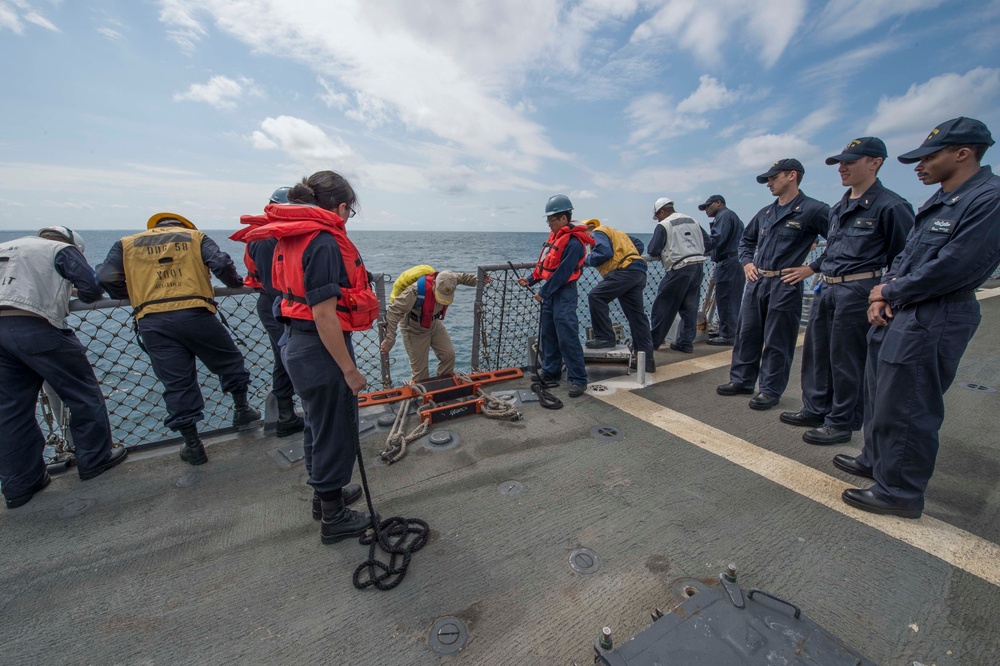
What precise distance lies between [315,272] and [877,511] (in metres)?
3.16

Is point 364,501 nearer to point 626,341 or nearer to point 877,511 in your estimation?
point 877,511

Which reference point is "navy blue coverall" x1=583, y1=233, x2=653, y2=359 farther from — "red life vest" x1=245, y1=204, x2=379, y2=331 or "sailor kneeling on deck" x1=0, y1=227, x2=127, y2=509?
"sailor kneeling on deck" x1=0, y1=227, x2=127, y2=509

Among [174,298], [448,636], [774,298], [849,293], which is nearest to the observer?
[448,636]

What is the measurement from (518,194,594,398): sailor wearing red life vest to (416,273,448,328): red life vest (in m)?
1.01

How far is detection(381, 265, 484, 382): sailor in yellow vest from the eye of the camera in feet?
12.7

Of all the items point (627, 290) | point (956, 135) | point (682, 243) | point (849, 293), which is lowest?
point (627, 290)

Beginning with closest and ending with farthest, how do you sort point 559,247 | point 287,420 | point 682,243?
point 287,420 → point 559,247 → point 682,243

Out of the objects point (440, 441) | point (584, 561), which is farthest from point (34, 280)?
point (584, 561)

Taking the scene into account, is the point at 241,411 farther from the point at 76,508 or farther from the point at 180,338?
the point at 76,508

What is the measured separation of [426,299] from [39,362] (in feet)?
8.72

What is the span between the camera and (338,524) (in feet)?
7.41

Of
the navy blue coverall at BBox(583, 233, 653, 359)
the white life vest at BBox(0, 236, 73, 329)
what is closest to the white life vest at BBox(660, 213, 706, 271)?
the navy blue coverall at BBox(583, 233, 653, 359)

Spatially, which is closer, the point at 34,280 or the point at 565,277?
the point at 34,280

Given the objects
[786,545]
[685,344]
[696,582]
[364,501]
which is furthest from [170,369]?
[685,344]
